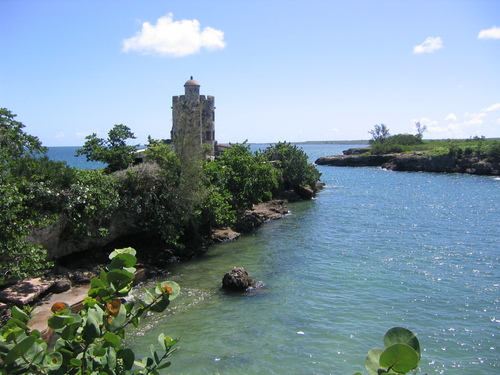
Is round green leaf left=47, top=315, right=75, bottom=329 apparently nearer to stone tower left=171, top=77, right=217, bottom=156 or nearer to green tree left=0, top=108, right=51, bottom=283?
green tree left=0, top=108, right=51, bottom=283

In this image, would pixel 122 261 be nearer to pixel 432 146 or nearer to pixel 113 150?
pixel 113 150

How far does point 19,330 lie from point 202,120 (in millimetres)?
40163

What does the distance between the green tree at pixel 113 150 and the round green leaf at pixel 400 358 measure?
2591 cm

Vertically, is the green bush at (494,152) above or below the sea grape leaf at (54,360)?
above

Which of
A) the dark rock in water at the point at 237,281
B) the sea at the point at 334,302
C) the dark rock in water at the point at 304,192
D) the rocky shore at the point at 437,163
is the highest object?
the rocky shore at the point at 437,163

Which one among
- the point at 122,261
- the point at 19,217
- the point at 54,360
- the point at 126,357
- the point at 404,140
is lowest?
the point at 19,217

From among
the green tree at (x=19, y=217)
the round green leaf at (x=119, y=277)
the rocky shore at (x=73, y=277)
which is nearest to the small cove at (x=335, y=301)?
the rocky shore at (x=73, y=277)

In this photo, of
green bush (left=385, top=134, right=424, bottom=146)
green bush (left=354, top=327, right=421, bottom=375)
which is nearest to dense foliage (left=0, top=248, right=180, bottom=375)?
green bush (left=354, top=327, right=421, bottom=375)

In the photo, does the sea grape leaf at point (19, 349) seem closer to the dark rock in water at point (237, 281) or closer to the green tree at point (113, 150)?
the dark rock in water at point (237, 281)

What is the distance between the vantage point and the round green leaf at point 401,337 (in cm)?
300

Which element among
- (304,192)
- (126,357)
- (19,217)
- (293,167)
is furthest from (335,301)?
(293,167)

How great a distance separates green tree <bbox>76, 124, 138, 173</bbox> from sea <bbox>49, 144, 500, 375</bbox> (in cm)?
900

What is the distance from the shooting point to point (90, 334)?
359 centimetres

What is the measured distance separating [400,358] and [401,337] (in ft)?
0.66
